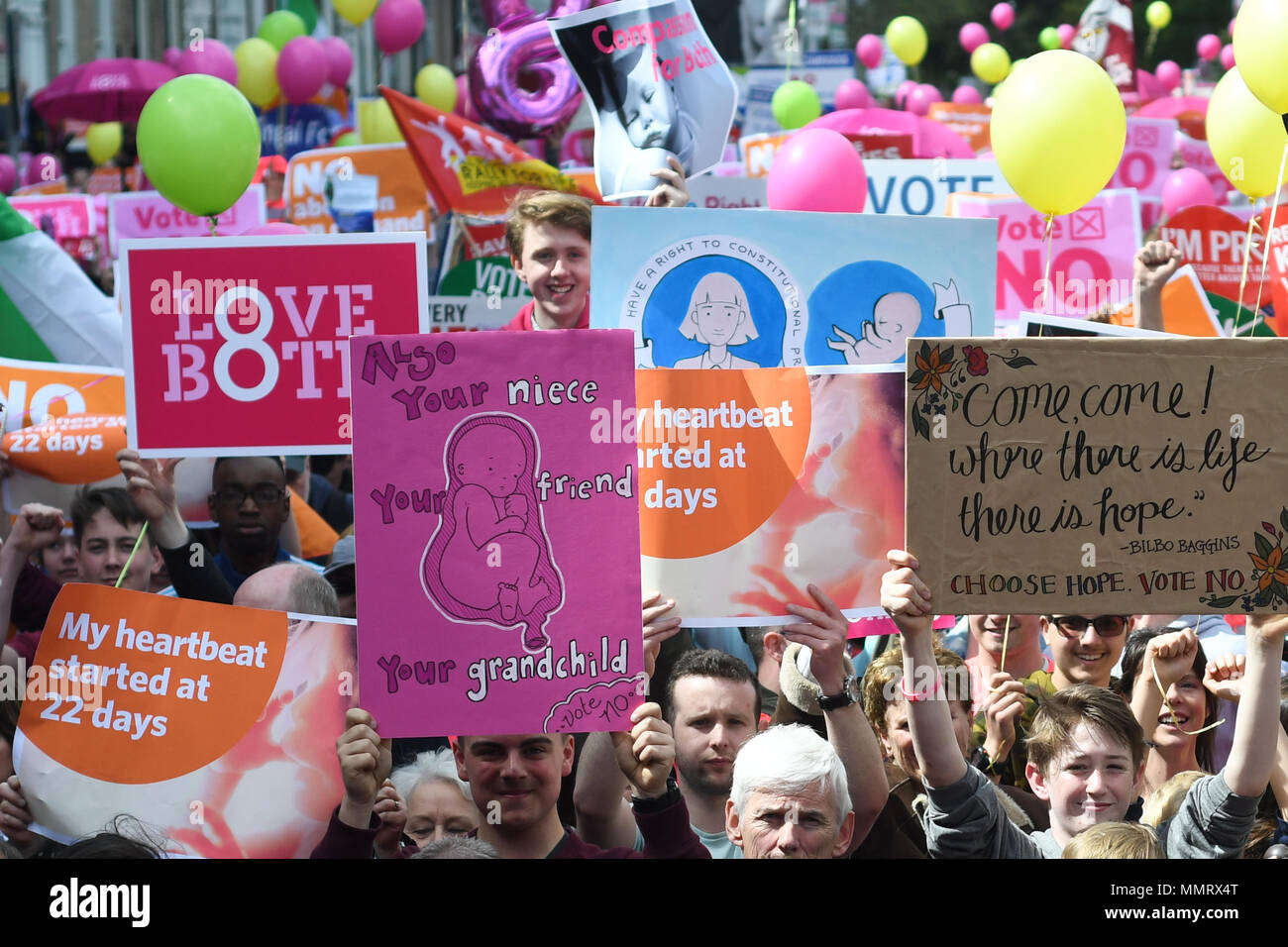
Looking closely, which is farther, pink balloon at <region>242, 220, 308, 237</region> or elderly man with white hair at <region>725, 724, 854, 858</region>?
pink balloon at <region>242, 220, 308, 237</region>

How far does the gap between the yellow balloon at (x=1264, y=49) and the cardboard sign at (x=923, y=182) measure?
3.20 m

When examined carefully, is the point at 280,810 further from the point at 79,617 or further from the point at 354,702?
the point at 79,617

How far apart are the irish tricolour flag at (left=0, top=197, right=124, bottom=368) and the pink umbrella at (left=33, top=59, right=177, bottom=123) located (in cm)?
942

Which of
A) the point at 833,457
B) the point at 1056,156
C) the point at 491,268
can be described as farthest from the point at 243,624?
the point at 491,268

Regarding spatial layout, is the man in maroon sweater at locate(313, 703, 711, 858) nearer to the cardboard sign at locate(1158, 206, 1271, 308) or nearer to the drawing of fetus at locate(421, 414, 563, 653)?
the drawing of fetus at locate(421, 414, 563, 653)

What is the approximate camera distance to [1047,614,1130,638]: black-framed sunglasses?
3.80 metres

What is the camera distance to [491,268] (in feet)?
24.9

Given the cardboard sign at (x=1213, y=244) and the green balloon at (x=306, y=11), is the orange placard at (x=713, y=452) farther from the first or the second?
the green balloon at (x=306, y=11)

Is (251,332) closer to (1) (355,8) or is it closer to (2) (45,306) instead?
(2) (45,306)

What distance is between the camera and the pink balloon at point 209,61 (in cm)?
1312

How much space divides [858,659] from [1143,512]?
1.16m

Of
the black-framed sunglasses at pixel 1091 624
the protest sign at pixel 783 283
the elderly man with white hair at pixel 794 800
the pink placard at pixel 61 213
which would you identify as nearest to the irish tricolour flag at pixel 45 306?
the protest sign at pixel 783 283

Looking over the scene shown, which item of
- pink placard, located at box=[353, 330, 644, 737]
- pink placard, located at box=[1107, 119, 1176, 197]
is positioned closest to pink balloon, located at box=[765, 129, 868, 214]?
pink placard, located at box=[353, 330, 644, 737]

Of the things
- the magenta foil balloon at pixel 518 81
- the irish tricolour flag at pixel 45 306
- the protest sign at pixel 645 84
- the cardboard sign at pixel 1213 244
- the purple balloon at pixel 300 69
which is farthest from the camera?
the purple balloon at pixel 300 69
